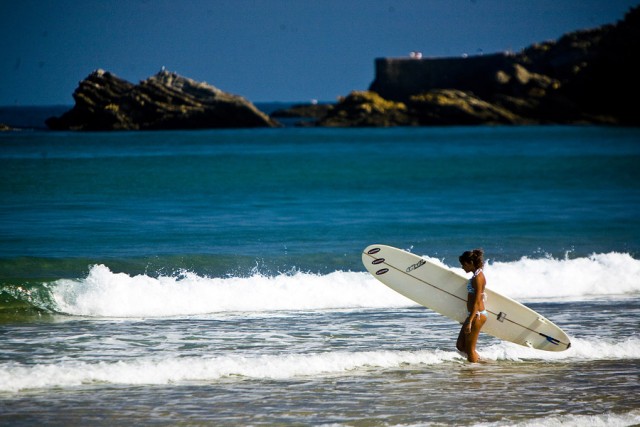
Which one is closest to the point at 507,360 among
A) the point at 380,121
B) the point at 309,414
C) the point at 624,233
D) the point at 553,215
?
the point at 309,414

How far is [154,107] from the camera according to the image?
8369 cm

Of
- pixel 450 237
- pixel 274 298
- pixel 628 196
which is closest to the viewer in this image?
pixel 274 298

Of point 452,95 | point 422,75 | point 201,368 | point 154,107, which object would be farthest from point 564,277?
point 422,75

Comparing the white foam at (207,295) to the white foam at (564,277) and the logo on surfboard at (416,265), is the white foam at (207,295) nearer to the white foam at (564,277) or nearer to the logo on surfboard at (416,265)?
the logo on surfboard at (416,265)

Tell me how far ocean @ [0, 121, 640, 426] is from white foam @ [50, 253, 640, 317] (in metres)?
0.04

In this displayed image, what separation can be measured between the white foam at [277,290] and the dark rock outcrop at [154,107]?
67299 mm

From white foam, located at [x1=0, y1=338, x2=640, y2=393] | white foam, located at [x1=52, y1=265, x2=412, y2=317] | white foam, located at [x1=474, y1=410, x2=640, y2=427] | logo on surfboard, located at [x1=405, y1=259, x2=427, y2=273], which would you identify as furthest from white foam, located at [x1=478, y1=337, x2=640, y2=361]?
white foam, located at [x1=52, y1=265, x2=412, y2=317]

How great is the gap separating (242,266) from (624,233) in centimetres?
971

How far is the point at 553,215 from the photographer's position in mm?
23125

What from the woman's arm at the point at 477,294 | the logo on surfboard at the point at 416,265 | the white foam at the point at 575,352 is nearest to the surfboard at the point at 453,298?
the logo on surfboard at the point at 416,265

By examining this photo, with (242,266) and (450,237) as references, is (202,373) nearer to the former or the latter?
(242,266)

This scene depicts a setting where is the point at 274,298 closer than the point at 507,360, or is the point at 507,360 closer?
the point at 507,360

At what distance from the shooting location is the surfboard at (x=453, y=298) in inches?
367

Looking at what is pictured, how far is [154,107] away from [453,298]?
77.0 m
